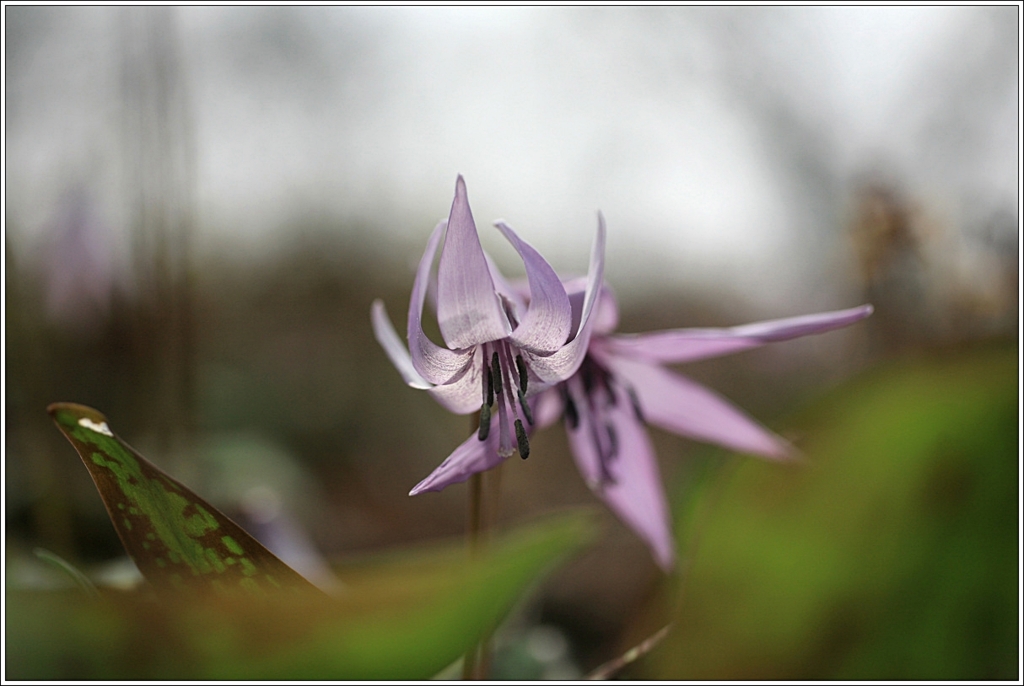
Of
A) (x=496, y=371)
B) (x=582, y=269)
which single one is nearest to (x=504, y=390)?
(x=496, y=371)

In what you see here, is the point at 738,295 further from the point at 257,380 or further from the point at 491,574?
the point at 491,574

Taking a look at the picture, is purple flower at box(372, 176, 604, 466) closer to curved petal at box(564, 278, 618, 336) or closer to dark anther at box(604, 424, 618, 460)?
curved petal at box(564, 278, 618, 336)

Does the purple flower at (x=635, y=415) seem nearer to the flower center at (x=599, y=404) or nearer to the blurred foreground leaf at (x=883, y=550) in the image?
the flower center at (x=599, y=404)

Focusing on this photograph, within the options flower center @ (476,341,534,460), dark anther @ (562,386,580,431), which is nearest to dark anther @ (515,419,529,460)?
flower center @ (476,341,534,460)

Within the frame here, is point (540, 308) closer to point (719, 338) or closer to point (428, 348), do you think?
point (428, 348)

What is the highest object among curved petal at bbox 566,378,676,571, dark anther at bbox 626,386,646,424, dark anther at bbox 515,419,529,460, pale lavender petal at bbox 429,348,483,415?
pale lavender petal at bbox 429,348,483,415
